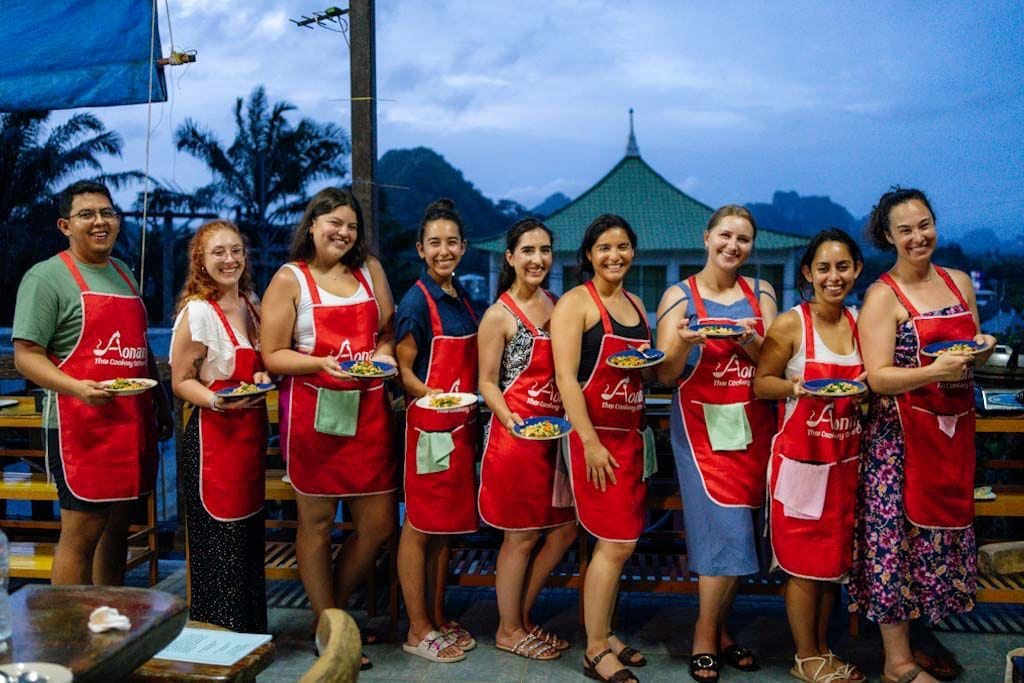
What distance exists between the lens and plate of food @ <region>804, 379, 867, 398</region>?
2777mm

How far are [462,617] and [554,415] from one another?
118cm

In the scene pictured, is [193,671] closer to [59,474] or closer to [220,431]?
[220,431]

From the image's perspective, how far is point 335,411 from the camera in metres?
3.20

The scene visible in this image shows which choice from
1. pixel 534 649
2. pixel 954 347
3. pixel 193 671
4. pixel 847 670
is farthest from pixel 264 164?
pixel 193 671

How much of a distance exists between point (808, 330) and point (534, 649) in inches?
63.4

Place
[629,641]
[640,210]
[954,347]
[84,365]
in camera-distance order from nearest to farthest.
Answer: [954,347] → [84,365] → [629,641] → [640,210]

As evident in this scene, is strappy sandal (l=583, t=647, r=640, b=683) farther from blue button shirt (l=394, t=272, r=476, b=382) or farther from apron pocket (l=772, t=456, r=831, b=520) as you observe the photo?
blue button shirt (l=394, t=272, r=476, b=382)

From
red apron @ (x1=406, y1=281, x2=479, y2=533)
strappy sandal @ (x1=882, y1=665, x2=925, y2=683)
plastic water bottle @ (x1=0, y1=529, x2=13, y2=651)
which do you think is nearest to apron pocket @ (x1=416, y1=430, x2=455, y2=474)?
red apron @ (x1=406, y1=281, x2=479, y2=533)

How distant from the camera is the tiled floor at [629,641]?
10.8ft

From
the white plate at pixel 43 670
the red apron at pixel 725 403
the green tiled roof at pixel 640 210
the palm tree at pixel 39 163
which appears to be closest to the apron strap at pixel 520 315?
the red apron at pixel 725 403

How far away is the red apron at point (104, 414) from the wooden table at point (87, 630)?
1.25m

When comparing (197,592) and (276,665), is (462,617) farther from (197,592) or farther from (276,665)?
(197,592)

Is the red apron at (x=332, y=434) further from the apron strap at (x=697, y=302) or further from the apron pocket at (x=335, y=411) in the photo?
the apron strap at (x=697, y=302)

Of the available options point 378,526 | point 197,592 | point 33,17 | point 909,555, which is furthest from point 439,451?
point 33,17
